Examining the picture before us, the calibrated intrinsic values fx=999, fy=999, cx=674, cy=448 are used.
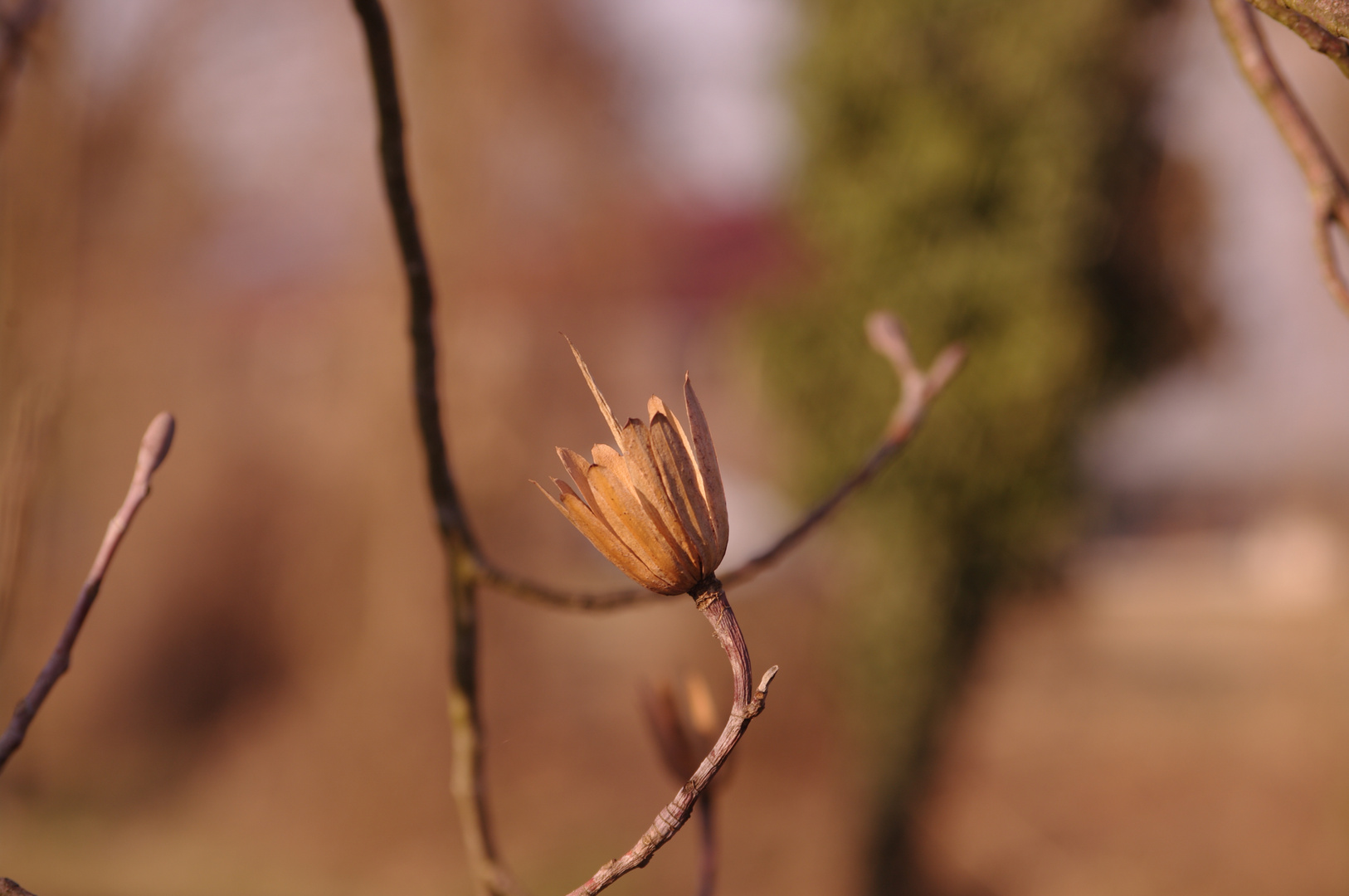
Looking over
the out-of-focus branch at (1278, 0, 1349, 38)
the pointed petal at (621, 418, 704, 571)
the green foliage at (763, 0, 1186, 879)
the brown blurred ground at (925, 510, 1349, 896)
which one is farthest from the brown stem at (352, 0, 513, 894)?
the brown blurred ground at (925, 510, 1349, 896)

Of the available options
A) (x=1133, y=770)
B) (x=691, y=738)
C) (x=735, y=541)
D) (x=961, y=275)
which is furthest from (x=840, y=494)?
(x=735, y=541)

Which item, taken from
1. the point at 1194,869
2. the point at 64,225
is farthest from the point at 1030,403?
the point at 64,225

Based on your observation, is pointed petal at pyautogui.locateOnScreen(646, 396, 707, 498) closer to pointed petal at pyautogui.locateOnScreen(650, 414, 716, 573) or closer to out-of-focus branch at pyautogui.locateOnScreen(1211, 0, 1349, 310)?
pointed petal at pyautogui.locateOnScreen(650, 414, 716, 573)

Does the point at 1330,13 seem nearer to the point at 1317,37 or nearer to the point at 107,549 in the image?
the point at 1317,37

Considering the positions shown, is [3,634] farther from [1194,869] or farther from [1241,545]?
[1241,545]

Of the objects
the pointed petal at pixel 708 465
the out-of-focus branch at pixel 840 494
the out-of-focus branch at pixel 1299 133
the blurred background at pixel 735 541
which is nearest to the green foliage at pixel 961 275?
the blurred background at pixel 735 541
